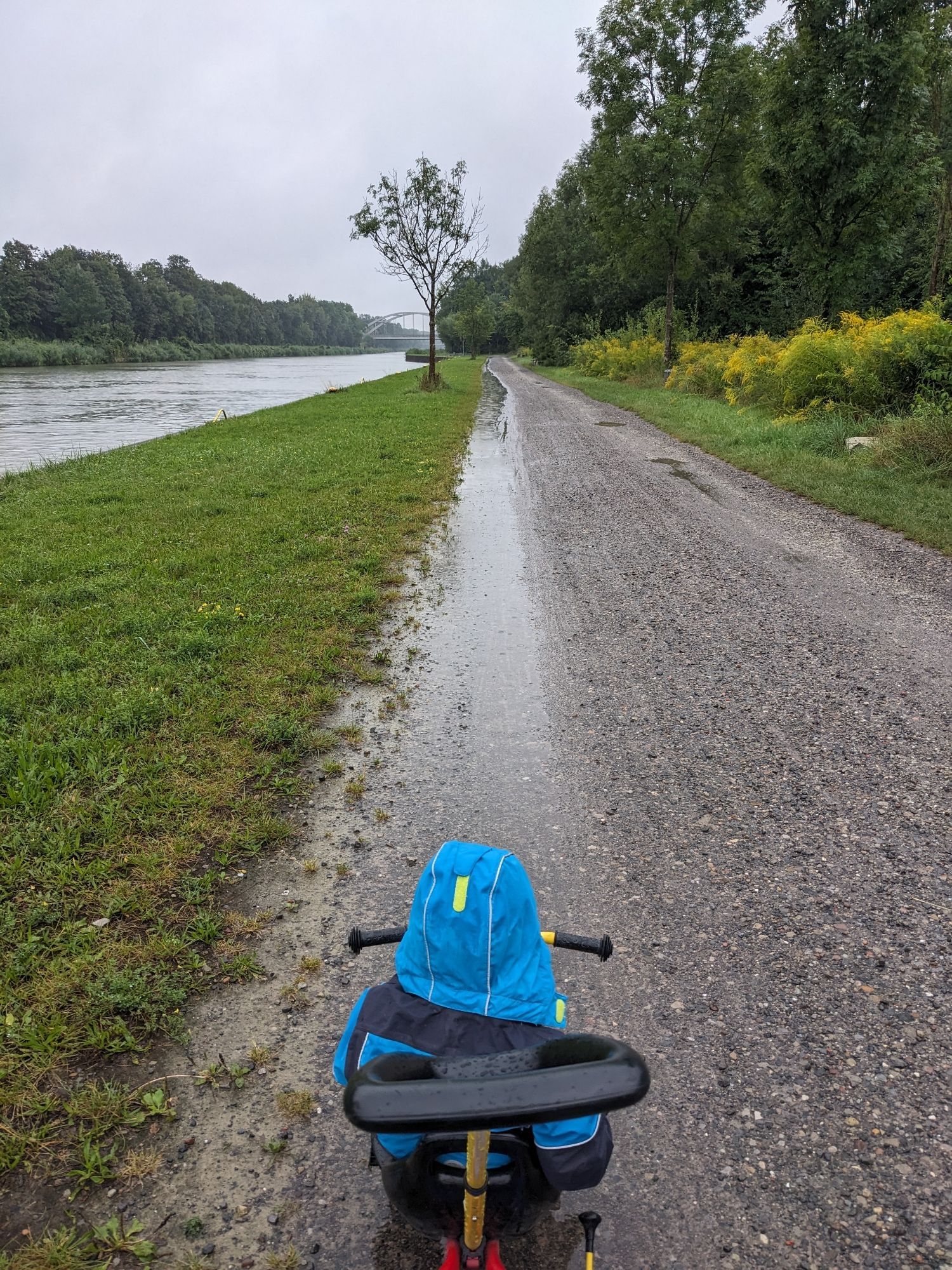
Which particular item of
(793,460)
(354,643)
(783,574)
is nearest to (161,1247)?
(354,643)

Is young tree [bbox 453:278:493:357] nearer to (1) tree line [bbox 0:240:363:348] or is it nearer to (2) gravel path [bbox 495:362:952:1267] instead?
(1) tree line [bbox 0:240:363:348]

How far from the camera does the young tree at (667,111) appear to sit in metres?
20.6

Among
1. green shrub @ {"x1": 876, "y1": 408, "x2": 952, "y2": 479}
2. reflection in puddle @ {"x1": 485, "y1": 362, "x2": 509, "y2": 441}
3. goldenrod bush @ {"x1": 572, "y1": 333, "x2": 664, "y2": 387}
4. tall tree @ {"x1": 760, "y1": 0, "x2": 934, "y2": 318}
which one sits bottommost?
green shrub @ {"x1": 876, "y1": 408, "x2": 952, "y2": 479}

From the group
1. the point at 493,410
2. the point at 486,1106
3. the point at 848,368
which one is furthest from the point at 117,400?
the point at 486,1106

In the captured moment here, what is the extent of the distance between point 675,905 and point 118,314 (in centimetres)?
10217

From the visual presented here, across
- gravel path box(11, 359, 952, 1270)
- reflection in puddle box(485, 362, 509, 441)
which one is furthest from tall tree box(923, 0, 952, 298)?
gravel path box(11, 359, 952, 1270)

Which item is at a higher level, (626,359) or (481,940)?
(626,359)

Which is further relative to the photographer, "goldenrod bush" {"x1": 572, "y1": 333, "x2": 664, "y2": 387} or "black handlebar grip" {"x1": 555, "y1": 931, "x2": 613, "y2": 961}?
"goldenrod bush" {"x1": 572, "y1": 333, "x2": 664, "y2": 387}

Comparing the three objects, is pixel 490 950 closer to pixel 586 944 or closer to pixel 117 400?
pixel 586 944

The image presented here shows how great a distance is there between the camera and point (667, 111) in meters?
20.7

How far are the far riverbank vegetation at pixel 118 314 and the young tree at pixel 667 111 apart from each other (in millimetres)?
58346

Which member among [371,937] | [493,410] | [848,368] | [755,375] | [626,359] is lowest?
[371,937]

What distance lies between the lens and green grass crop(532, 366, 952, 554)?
7.94m

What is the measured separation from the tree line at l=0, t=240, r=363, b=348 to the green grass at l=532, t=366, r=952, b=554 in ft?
262
